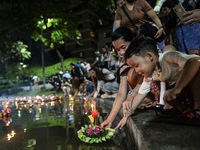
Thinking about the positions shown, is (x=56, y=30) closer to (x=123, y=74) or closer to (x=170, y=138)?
(x=123, y=74)

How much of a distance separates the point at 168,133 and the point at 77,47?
3419cm

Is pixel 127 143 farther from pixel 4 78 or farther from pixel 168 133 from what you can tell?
pixel 4 78

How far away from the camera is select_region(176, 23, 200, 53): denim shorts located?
238cm

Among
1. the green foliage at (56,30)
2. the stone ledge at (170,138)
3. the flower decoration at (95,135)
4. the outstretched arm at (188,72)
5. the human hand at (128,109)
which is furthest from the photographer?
the green foliage at (56,30)

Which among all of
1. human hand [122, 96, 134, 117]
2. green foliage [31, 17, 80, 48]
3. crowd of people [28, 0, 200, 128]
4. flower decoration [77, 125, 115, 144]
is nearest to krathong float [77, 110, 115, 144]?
flower decoration [77, 125, 115, 144]

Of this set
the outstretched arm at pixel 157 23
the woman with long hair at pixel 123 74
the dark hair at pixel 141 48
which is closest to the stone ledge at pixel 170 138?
the woman with long hair at pixel 123 74

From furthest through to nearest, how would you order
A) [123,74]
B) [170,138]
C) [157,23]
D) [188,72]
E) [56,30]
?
[56,30] < [157,23] < [123,74] < [188,72] < [170,138]

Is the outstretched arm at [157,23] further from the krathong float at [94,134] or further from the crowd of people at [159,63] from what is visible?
the krathong float at [94,134]

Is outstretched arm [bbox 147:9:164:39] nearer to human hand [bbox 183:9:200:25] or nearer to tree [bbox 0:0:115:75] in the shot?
human hand [bbox 183:9:200:25]

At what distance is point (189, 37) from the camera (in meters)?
2.43

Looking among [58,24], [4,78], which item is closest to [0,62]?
[4,78]

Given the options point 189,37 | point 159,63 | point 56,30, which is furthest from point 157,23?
point 56,30

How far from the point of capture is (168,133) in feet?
4.09

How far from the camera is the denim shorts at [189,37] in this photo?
2.38m
